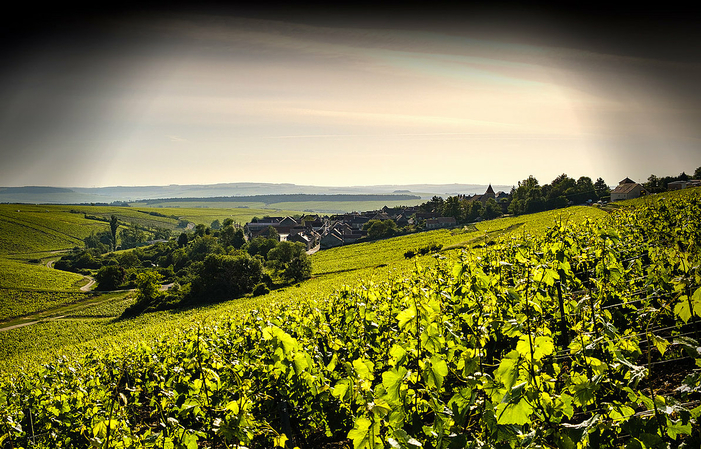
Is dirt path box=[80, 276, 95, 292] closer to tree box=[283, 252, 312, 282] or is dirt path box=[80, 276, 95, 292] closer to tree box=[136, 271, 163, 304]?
tree box=[136, 271, 163, 304]

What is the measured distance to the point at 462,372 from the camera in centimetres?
367

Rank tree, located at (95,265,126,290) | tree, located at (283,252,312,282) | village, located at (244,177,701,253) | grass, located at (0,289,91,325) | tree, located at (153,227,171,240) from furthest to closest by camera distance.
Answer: tree, located at (153,227,171,240), village, located at (244,177,701,253), tree, located at (95,265,126,290), grass, located at (0,289,91,325), tree, located at (283,252,312,282)

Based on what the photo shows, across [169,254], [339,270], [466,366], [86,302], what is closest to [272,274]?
[339,270]

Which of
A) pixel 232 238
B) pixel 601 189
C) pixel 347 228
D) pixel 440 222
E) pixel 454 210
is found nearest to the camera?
pixel 601 189

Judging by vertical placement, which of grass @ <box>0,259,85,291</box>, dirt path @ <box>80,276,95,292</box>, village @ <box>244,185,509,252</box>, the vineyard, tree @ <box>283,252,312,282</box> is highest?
the vineyard

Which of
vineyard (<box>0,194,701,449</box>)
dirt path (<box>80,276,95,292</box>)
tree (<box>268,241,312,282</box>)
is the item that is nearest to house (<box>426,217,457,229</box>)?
tree (<box>268,241,312,282</box>)

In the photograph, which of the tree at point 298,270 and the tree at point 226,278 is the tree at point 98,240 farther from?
the tree at point 298,270

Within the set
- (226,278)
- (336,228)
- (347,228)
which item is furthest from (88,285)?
(347,228)

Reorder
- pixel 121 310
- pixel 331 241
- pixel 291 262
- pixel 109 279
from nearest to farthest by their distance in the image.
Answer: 1. pixel 291 262
2. pixel 121 310
3. pixel 109 279
4. pixel 331 241

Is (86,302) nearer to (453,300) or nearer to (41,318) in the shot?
(41,318)

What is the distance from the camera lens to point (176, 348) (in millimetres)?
9164

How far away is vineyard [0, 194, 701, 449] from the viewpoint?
2.16m

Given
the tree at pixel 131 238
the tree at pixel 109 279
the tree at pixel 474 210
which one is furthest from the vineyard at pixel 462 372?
the tree at pixel 131 238

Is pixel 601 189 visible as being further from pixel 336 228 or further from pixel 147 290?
pixel 147 290
